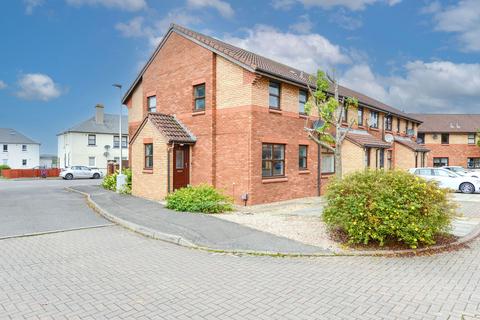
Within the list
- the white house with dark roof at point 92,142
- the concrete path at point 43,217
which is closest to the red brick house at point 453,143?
the white house with dark roof at point 92,142

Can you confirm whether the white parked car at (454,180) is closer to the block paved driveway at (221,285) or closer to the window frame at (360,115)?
the window frame at (360,115)

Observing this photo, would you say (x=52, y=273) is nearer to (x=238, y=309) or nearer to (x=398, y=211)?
(x=238, y=309)

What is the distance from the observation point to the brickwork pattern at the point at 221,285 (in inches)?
178

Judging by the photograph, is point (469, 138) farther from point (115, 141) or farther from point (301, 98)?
point (115, 141)

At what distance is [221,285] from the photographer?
548cm

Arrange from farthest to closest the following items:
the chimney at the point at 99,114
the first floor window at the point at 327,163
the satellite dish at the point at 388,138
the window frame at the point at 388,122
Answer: the chimney at the point at 99,114 < the window frame at the point at 388,122 < the satellite dish at the point at 388,138 < the first floor window at the point at 327,163

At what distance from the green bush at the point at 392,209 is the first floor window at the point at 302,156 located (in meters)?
8.68

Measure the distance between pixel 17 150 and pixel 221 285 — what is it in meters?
64.7

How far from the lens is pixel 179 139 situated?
15.1m

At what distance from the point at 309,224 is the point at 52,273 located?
6.74 metres

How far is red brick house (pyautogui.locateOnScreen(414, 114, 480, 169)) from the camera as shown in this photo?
143 feet

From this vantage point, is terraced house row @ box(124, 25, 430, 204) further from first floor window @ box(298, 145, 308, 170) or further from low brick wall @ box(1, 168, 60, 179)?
low brick wall @ box(1, 168, 60, 179)

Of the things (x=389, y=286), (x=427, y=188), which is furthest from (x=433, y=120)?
(x=389, y=286)

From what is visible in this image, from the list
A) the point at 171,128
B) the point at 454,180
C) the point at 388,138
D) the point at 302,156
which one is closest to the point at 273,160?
the point at 302,156
